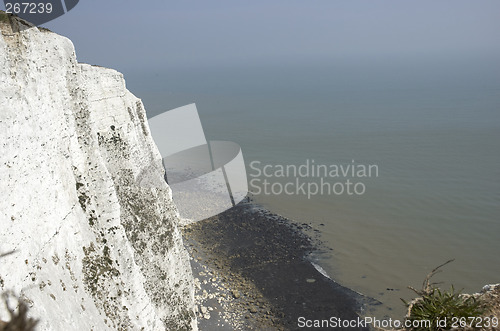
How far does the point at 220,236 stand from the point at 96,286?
76.1 feet

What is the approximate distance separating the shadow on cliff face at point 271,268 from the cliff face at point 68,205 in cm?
856

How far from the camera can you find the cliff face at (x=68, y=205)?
9.30 m

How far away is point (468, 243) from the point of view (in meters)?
34.1

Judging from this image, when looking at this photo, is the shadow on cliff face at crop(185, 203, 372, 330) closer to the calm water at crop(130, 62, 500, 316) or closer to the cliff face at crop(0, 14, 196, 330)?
the calm water at crop(130, 62, 500, 316)

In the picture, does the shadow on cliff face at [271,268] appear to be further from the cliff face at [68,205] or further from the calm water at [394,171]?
the cliff face at [68,205]

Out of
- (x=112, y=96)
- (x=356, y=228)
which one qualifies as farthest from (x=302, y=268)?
(x=112, y=96)

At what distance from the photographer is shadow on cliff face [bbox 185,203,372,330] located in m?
25.2

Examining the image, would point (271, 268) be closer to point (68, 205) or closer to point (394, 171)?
point (68, 205)

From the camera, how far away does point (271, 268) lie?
30.2 metres

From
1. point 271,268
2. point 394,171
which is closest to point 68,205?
point 271,268

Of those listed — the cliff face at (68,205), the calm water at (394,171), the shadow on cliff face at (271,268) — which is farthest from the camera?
the calm water at (394,171)

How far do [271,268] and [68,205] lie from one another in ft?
69.3

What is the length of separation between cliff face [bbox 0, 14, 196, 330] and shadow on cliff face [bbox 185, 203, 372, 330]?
8.56 m

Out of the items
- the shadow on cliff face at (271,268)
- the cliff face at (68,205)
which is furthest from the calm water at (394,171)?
the cliff face at (68,205)
